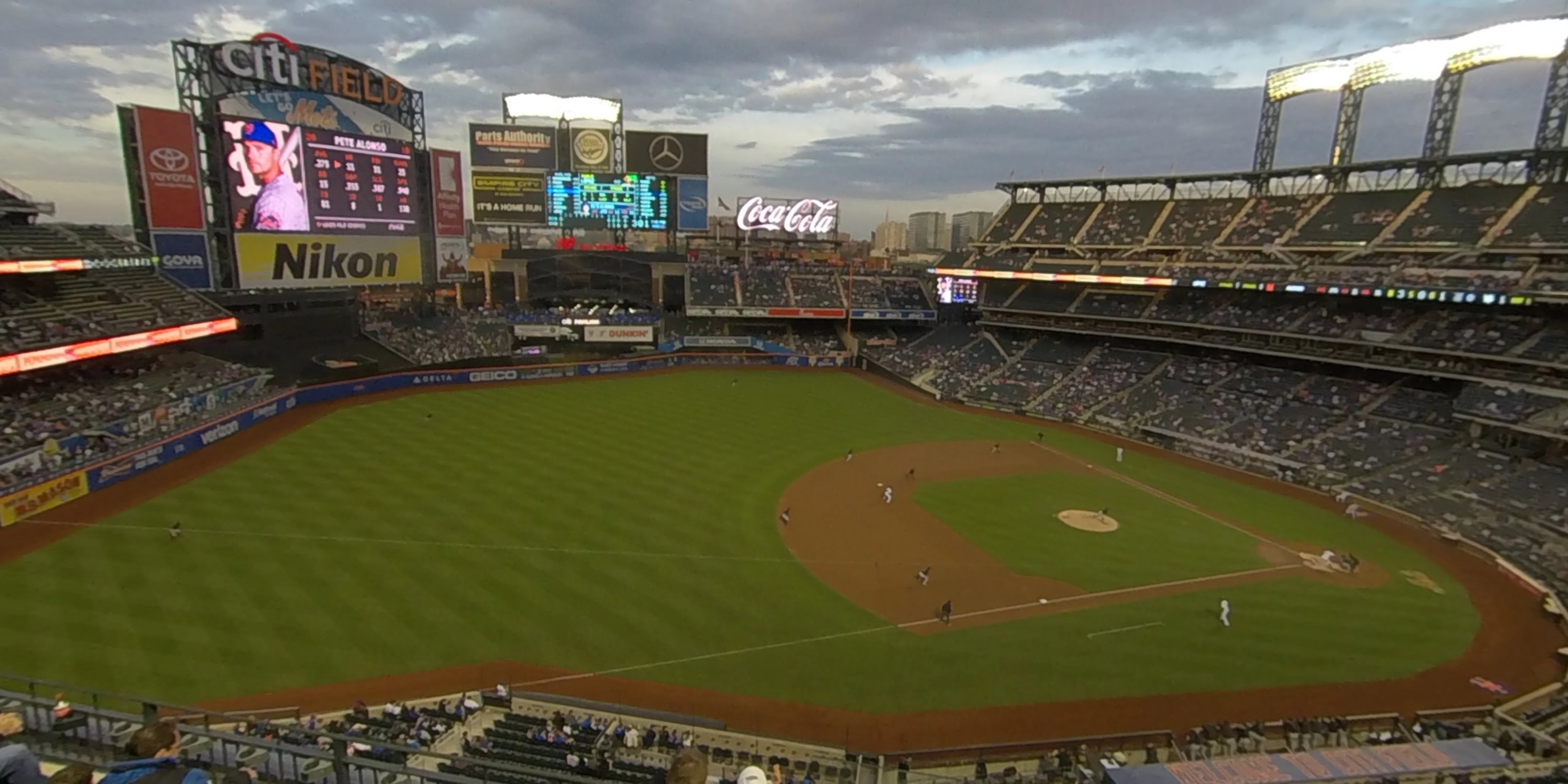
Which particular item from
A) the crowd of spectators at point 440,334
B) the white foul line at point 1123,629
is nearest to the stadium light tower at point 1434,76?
the white foul line at point 1123,629

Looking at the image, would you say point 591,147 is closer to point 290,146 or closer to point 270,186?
point 290,146

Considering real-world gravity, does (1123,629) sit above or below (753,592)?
below

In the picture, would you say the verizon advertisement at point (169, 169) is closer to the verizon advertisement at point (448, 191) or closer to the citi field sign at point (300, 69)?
the citi field sign at point (300, 69)

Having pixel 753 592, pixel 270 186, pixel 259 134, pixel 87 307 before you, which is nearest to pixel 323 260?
pixel 270 186

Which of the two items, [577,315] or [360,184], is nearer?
[360,184]

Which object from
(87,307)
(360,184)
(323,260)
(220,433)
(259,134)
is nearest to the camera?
(87,307)

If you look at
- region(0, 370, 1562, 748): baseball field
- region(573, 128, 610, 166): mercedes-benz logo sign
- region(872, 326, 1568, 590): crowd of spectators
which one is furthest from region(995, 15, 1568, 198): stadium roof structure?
region(573, 128, 610, 166): mercedes-benz logo sign

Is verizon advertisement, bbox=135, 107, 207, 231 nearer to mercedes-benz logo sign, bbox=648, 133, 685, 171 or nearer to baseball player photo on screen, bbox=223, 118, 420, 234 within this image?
baseball player photo on screen, bbox=223, 118, 420, 234

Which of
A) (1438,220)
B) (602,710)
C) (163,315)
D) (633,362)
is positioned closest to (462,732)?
(602,710)
